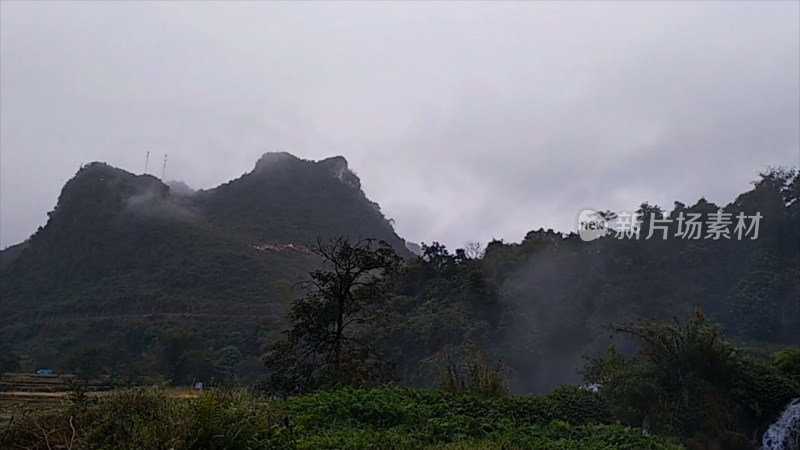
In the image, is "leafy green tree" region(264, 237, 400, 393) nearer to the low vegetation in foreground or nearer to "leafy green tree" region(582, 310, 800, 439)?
the low vegetation in foreground

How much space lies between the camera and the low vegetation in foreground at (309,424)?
4609 millimetres

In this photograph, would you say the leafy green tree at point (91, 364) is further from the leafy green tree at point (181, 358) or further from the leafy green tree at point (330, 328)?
the leafy green tree at point (330, 328)

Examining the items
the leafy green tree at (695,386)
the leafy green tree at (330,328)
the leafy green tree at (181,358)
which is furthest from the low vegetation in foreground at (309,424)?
the leafy green tree at (181,358)

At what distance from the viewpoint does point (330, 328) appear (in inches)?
409

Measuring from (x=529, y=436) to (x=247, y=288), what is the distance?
97.0 ft

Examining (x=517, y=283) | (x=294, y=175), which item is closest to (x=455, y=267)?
(x=517, y=283)

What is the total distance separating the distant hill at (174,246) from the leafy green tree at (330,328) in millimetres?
15293

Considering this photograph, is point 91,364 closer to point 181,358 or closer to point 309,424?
point 181,358

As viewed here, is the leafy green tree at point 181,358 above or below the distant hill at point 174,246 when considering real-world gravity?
below

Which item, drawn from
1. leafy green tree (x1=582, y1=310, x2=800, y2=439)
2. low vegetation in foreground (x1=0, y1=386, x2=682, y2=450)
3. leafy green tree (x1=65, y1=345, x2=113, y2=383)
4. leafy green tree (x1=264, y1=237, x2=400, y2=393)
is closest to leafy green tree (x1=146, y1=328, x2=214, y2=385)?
leafy green tree (x1=65, y1=345, x2=113, y2=383)

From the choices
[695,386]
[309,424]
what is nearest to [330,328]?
[309,424]

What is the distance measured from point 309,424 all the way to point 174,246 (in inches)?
1408

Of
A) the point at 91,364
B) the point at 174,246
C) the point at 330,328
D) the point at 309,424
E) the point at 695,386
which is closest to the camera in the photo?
the point at 309,424

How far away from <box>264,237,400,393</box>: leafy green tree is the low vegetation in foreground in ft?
7.37
